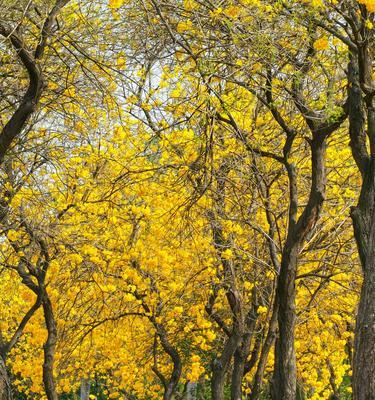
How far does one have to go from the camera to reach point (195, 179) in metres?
6.97

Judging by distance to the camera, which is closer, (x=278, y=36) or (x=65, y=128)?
(x=278, y=36)

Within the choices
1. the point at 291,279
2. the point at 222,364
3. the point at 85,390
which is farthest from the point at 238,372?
the point at 85,390

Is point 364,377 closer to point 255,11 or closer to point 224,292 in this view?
point 255,11

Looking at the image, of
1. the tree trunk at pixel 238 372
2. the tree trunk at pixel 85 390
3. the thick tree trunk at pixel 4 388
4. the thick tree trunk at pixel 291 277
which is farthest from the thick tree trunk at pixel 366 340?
the tree trunk at pixel 85 390

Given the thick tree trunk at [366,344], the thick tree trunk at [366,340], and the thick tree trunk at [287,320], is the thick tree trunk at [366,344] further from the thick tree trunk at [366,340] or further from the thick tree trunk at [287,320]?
the thick tree trunk at [287,320]

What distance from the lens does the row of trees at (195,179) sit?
605cm

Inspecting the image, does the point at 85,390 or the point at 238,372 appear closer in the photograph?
the point at 238,372

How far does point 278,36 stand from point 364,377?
3.56 metres

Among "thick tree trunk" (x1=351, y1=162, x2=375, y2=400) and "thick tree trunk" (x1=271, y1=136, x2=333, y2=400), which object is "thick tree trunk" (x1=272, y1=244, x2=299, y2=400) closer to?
"thick tree trunk" (x1=271, y1=136, x2=333, y2=400)

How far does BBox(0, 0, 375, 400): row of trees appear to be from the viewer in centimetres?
605

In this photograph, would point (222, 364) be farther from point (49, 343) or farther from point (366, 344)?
point (366, 344)

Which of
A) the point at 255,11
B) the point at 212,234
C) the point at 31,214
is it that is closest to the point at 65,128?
the point at 31,214

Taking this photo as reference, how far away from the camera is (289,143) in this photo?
7.93 m

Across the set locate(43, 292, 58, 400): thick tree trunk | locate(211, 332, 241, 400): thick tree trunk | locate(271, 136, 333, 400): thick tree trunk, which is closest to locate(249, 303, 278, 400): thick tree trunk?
locate(211, 332, 241, 400): thick tree trunk
